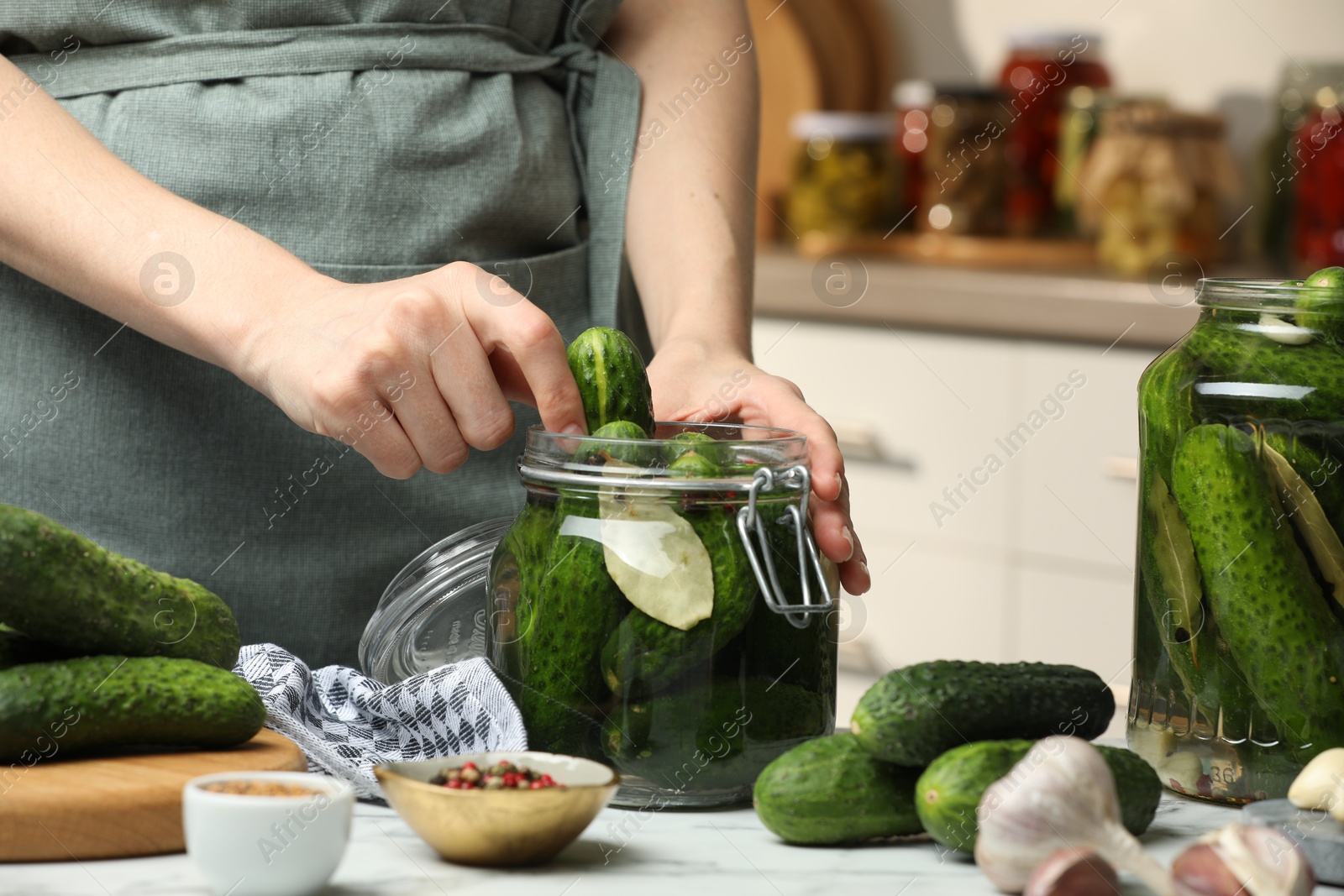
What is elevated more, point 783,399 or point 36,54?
point 36,54

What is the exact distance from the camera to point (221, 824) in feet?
1.62

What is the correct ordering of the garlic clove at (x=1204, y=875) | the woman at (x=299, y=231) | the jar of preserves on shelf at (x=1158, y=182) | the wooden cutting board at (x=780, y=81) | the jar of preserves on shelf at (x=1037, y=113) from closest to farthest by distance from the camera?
the garlic clove at (x=1204, y=875)
the woman at (x=299, y=231)
the jar of preserves on shelf at (x=1158, y=182)
the jar of preserves on shelf at (x=1037, y=113)
the wooden cutting board at (x=780, y=81)

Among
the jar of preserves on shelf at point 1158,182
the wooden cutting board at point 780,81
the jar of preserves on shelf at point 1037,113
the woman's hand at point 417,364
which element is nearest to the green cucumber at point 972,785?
the woman's hand at point 417,364

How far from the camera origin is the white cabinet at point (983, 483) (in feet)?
6.07

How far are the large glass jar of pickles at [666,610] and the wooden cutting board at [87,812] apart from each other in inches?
6.2

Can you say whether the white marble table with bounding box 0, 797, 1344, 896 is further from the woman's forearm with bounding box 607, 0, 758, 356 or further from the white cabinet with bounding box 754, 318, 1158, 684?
the white cabinet with bounding box 754, 318, 1158, 684

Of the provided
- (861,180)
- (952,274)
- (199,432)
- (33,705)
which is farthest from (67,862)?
(861,180)

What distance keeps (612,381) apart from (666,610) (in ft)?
0.45

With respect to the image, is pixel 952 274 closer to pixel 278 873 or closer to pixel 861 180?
pixel 861 180

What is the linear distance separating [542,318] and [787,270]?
1.55m

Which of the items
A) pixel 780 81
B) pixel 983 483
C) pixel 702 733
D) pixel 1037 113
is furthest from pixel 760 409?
pixel 780 81

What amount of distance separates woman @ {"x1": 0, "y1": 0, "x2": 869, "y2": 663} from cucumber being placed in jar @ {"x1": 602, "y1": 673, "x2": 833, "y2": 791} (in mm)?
206

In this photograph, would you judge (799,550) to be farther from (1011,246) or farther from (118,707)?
(1011,246)

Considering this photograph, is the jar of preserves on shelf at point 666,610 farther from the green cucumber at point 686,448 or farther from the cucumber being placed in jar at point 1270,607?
the cucumber being placed in jar at point 1270,607
